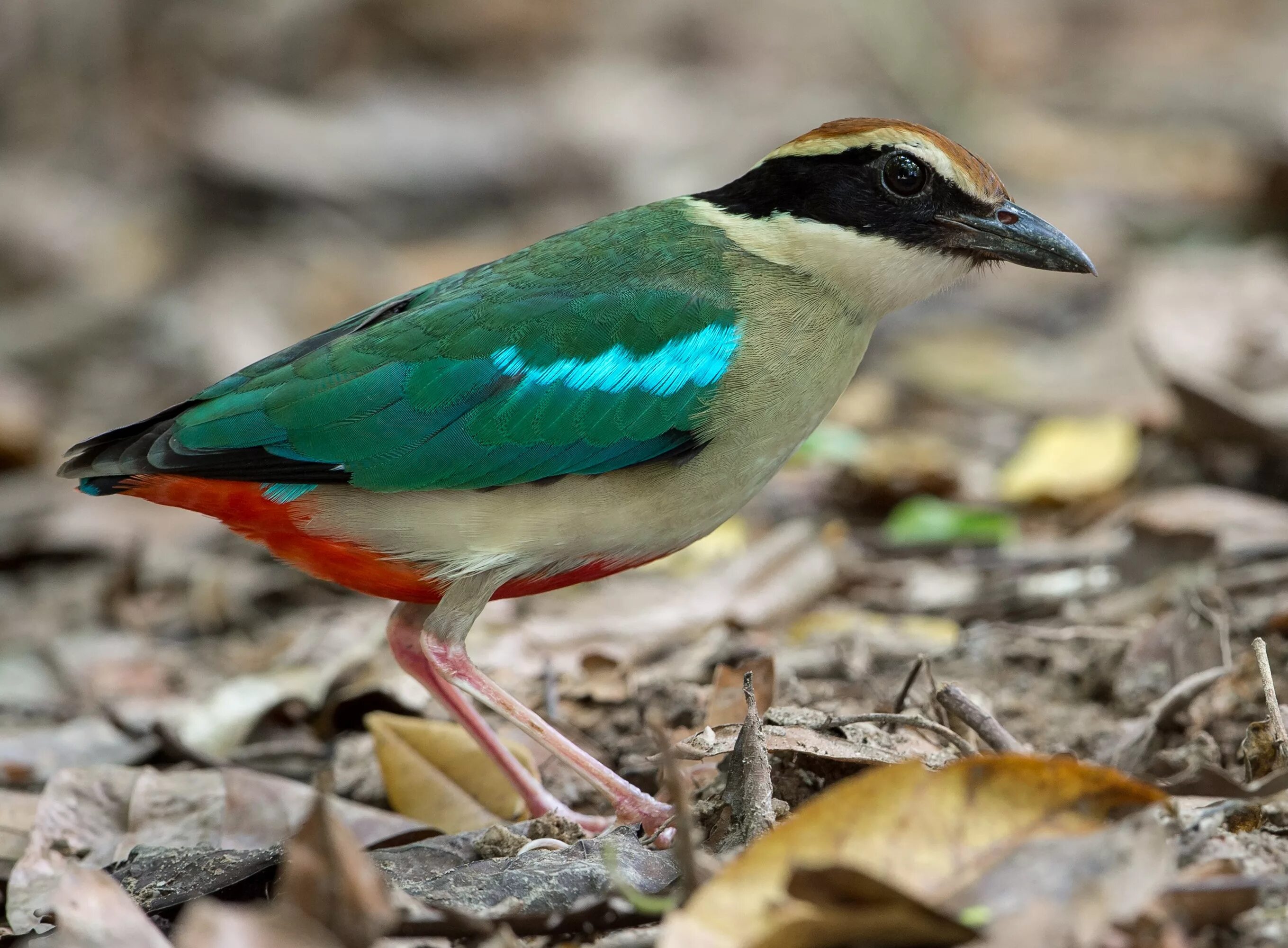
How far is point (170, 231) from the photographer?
11.1 m

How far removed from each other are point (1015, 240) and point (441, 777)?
2.19m

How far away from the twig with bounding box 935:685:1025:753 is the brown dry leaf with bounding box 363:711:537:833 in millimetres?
1249

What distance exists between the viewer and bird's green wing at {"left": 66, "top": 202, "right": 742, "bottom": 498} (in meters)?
4.07

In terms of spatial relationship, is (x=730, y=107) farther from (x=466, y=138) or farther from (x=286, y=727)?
(x=286, y=727)

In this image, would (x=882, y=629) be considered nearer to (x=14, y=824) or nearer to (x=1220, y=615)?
(x=1220, y=615)

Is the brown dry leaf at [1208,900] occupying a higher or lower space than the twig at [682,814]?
lower

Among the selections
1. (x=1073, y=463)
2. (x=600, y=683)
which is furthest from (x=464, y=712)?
(x=1073, y=463)

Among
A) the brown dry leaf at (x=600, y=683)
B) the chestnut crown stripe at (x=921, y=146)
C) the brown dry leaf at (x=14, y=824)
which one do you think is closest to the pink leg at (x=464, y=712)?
the brown dry leaf at (x=600, y=683)

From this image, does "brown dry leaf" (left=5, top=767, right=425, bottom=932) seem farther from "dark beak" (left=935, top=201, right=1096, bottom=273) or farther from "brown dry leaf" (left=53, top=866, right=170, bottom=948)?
"dark beak" (left=935, top=201, right=1096, bottom=273)

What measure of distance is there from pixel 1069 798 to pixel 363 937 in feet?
4.07

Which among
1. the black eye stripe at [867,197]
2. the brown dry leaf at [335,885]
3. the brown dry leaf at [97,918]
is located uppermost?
the black eye stripe at [867,197]

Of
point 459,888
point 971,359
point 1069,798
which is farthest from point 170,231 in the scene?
point 1069,798

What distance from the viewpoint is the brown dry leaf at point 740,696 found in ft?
13.4

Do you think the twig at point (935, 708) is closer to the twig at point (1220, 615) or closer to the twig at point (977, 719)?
the twig at point (977, 719)
